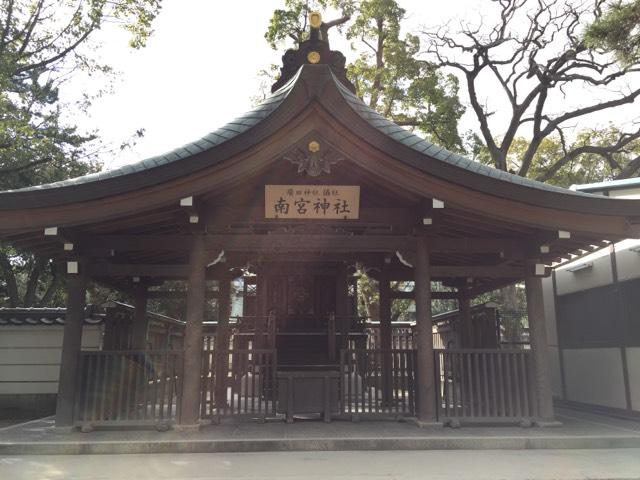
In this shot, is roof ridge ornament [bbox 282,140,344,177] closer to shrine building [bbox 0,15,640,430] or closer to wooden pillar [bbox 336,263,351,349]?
shrine building [bbox 0,15,640,430]

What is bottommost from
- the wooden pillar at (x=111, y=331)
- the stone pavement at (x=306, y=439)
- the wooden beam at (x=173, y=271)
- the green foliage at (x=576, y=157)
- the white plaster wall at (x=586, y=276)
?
the stone pavement at (x=306, y=439)

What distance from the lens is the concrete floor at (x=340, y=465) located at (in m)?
5.67

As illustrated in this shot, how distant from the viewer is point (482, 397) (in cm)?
845

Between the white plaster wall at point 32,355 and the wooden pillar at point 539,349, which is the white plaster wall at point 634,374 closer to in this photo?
the wooden pillar at point 539,349

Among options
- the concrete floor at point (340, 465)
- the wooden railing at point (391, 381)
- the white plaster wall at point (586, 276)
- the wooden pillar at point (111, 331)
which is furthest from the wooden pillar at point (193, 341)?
the white plaster wall at point (586, 276)

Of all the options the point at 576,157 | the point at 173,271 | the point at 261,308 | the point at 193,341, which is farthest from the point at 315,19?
the point at 576,157

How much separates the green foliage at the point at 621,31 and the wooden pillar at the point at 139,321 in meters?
10.4

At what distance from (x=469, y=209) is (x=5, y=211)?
6815 millimetres

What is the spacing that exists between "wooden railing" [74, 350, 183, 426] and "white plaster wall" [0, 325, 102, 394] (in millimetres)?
3260

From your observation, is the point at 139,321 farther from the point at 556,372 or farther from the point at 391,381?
the point at 556,372

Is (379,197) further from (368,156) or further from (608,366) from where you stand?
(608,366)

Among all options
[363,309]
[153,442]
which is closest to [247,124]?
[153,442]

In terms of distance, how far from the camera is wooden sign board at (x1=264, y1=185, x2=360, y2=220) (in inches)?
316

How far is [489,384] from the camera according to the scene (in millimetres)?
8242
